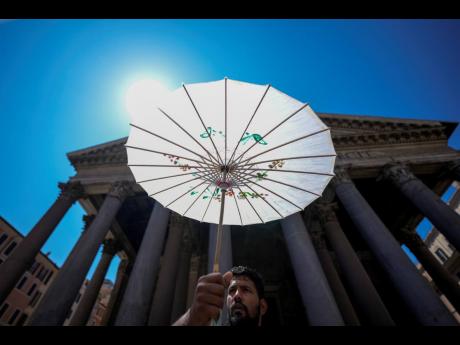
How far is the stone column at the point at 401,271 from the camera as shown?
6.02 m

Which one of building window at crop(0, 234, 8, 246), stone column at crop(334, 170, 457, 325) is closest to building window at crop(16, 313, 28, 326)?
building window at crop(0, 234, 8, 246)

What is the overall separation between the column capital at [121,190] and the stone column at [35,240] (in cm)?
243

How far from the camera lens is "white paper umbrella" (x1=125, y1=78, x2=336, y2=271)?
3223 millimetres

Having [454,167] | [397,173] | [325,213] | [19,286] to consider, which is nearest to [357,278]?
[325,213]

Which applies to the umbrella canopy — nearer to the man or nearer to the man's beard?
the man

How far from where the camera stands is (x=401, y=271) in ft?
22.2

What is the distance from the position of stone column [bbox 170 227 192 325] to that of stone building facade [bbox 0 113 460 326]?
2.6 inches

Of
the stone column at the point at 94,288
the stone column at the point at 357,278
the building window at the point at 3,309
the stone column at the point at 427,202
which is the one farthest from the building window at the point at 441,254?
the building window at the point at 3,309

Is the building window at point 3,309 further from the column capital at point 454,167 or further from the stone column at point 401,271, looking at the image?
the column capital at point 454,167

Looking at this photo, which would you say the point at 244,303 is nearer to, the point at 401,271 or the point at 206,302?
the point at 206,302

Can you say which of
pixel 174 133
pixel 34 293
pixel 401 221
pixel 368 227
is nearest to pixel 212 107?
pixel 174 133

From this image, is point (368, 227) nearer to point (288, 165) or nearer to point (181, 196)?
point (288, 165)

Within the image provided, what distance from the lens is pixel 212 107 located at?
3.25m

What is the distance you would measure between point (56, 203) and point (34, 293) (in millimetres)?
33358
